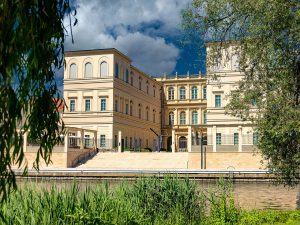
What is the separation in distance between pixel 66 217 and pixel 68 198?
483mm

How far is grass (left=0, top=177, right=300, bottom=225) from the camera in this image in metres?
6.83

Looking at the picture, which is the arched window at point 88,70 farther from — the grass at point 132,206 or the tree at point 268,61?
the grass at point 132,206

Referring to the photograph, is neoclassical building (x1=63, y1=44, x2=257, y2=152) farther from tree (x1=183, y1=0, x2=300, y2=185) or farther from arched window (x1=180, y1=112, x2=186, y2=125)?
tree (x1=183, y1=0, x2=300, y2=185)

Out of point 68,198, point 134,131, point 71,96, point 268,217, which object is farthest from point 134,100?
point 68,198

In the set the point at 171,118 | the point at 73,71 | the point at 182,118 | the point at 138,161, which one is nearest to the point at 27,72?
the point at 138,161

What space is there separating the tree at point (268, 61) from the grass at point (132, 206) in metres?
2.08

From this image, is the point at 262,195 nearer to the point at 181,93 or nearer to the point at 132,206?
the point at 132,206

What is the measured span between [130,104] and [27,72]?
160 ft

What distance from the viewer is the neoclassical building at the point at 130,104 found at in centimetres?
4075

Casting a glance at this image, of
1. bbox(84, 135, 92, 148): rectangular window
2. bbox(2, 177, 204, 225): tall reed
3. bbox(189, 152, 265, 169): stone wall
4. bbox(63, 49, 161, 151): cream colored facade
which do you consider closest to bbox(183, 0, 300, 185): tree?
bbox(2, 177, 204, 225): tall reed

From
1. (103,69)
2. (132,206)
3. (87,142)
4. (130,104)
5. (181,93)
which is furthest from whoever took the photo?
(181,93)

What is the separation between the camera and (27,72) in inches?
135

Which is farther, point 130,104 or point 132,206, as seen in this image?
point 130,104

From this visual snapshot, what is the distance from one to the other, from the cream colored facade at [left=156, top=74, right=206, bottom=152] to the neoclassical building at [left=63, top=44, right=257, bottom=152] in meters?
0.15
